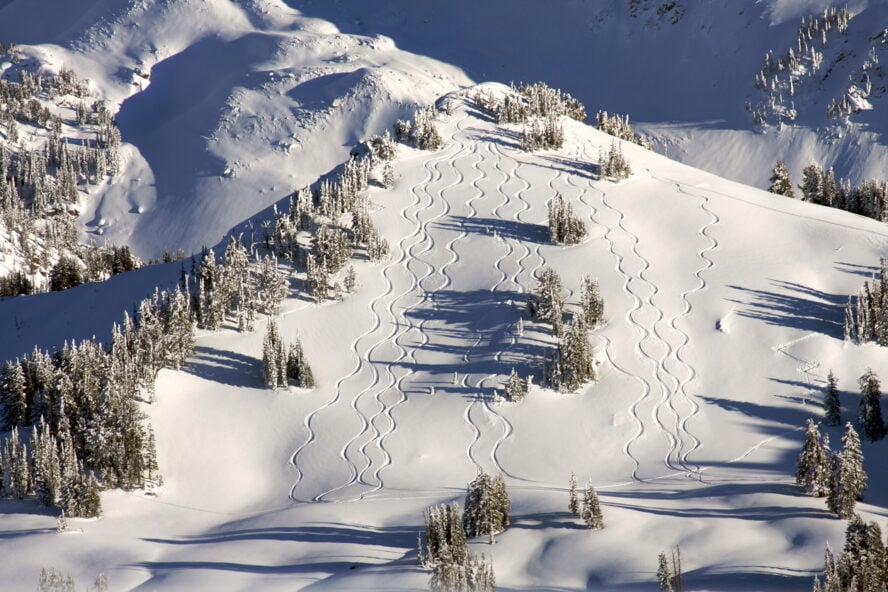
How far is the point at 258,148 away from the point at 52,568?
8929 centimetres

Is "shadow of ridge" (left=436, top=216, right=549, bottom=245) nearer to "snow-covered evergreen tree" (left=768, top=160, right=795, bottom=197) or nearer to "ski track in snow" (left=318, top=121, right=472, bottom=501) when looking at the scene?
"ski track in snow" (left=318, top=121, right=472, bottom=501)

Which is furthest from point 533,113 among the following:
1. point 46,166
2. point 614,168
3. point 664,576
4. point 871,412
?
point 46,166

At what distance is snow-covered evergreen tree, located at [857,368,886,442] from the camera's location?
3634 cm

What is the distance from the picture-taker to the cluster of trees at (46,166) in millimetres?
107250

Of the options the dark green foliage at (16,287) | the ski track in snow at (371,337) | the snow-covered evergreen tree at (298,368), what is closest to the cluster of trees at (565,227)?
the ski track in snow at (371,337)

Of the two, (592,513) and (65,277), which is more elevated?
(65,277)

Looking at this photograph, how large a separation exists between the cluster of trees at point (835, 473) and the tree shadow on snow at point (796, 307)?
37.1ft

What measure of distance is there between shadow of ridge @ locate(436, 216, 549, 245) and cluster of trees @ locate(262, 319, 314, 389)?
525 inches

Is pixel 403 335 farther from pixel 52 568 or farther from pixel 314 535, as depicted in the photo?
pixel 52 568

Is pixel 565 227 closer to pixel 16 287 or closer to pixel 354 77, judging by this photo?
pixel 16 287

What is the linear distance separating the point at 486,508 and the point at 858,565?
10.6 meters

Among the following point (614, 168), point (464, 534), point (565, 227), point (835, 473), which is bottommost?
point (464, 534)

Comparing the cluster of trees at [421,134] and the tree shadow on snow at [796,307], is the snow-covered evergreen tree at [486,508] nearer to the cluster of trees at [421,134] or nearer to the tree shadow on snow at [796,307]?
the tree shadow on snow at [796,307]

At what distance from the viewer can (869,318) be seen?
41.4m
